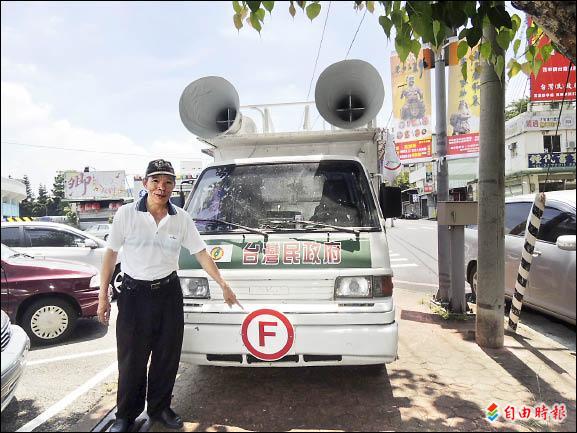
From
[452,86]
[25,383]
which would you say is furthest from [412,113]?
[25,383]

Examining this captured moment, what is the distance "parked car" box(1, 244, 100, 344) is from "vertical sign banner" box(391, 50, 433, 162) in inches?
249

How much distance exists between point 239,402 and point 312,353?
0.81 m

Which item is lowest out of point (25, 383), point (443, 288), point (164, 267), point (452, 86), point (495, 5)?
point (25, 383)

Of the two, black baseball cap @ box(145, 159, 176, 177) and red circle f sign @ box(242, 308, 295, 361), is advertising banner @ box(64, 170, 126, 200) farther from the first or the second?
red circle f sign @ box(242, 308, 295, 361)

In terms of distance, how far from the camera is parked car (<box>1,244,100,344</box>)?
207 inches

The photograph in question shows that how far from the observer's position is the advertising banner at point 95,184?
41.0m

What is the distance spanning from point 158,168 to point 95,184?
4275 cm

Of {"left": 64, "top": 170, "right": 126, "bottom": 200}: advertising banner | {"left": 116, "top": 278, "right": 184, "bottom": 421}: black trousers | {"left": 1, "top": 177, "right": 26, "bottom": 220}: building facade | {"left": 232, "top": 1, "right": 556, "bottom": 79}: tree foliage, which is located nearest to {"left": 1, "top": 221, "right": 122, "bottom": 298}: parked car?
{"left": 1, "top": 177, "right": 26, "bottom": 220}: building facade

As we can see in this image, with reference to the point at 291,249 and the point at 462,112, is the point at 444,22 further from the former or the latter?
the point at 462,112

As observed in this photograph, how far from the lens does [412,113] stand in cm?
911

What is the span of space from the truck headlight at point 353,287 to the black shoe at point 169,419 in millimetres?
1454

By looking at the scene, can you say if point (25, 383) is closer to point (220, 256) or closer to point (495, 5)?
point (220, 256)

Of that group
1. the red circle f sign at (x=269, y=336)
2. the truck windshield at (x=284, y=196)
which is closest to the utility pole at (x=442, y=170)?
the truck windshield at (x=284, y=196)

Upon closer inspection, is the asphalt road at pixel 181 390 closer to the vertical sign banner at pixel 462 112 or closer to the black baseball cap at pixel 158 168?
the black baseball cap at pixel 158 168
